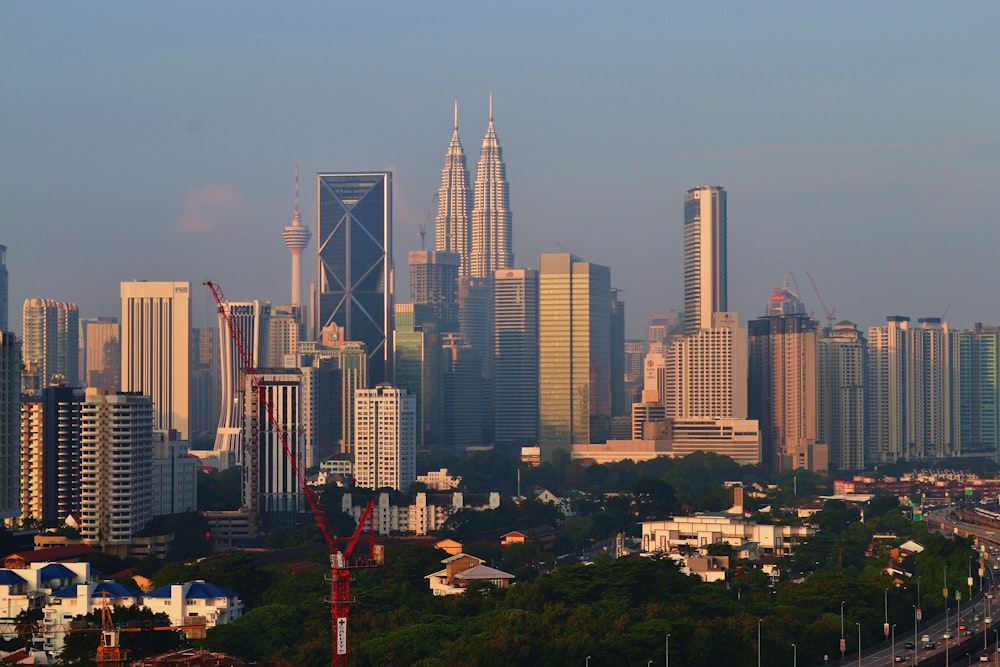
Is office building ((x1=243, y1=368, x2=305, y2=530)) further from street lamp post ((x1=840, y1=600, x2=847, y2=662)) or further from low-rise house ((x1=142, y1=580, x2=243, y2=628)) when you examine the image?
street lamp post ((x1=840, y1=600, x2=847, y2=662))

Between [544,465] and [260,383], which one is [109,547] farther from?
[544,465]

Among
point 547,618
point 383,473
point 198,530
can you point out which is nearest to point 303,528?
point 198,530

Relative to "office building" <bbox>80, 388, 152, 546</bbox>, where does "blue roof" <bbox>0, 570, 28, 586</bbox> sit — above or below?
below

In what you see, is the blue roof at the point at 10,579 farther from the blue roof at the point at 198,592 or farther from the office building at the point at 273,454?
the office building at the point at 273,454

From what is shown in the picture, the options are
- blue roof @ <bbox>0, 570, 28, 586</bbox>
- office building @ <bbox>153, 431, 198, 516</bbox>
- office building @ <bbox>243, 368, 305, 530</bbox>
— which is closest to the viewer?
blue roof @ <bbox>0, 570, 28, 586</bbox>

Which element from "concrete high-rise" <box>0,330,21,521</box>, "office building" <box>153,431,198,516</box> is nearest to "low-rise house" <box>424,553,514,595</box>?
"concrete high-rise" <box>0,330,21,521</box>

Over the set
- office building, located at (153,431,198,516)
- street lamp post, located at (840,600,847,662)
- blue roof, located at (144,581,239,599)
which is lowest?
street lamp post, located at (840,600,847,662)

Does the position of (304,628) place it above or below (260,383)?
below
